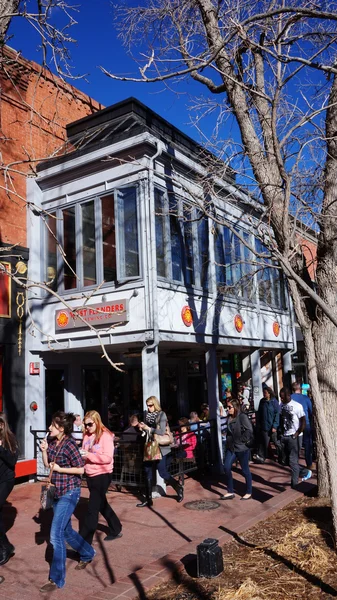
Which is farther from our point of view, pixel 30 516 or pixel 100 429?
pixel 30 516

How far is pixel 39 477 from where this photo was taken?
39.2ft

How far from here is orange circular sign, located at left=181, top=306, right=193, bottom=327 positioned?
38.6 feet

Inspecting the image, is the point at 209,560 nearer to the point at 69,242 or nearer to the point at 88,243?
the point at 88,243

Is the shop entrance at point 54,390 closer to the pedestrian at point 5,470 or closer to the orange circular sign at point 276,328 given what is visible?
the pedestrian at point 5,470

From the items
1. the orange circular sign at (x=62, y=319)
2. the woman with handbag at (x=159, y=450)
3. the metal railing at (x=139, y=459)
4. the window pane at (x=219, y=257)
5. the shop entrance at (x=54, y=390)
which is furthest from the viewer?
the window pane at (x=219, y=257)

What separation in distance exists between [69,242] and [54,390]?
392 centimetres

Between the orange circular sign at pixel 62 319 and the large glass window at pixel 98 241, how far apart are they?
71 centimetres

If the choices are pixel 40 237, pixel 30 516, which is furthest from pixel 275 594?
pixel 40 237

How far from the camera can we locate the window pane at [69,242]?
496 inches

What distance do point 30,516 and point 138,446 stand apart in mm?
2365

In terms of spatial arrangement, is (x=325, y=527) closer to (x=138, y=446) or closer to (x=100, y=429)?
(x=100, y=429)

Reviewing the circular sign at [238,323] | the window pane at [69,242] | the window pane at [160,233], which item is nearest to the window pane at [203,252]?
the window pane at [160,233]

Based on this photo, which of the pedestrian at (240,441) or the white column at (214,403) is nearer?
the pedestrian at (240,441)

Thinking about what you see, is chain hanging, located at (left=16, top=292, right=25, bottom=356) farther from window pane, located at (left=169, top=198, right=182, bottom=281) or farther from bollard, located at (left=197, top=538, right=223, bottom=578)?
bollard, located at (left=197, top=538, right=223, bottom=578)
